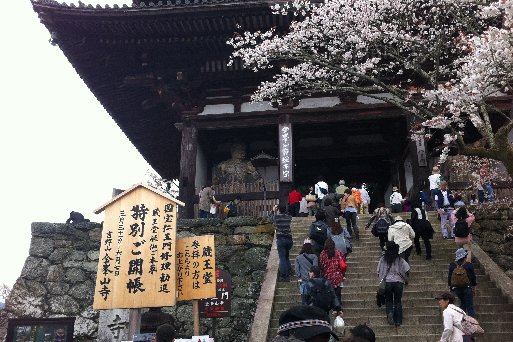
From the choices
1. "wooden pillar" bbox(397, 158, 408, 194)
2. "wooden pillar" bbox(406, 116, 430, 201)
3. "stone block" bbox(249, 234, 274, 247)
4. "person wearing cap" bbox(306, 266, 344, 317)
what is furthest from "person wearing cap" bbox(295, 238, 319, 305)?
"wooden pillar" bbox(397, 158, 408, 194)

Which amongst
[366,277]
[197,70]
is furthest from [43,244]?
[366,277]

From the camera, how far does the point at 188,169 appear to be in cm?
1337

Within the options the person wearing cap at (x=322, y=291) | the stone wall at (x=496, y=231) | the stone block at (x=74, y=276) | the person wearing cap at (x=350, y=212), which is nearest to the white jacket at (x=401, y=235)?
the person wearing cap at (x=350, y=212)

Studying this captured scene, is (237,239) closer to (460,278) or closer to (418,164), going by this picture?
(460,278)

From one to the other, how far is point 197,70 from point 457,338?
403 inches

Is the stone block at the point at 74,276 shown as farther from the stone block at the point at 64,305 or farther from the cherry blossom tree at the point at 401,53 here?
the cherry blossom tree at the point at 401,53

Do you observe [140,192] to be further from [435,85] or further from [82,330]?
[435,85]

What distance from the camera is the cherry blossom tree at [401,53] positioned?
772 cm

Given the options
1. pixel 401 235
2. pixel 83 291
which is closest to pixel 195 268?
pixel 401 235

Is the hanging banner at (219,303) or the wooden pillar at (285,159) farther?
the wooden pillar at (285,159)

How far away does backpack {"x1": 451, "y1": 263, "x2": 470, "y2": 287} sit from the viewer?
6672 mm

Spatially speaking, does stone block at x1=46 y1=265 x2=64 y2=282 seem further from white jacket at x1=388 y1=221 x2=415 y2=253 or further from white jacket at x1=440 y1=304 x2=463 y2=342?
white jacket at x1=440 y1=304 x2=463 y2=342

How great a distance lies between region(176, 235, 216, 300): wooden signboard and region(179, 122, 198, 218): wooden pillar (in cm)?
548

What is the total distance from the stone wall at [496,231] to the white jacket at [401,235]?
3232 mm
